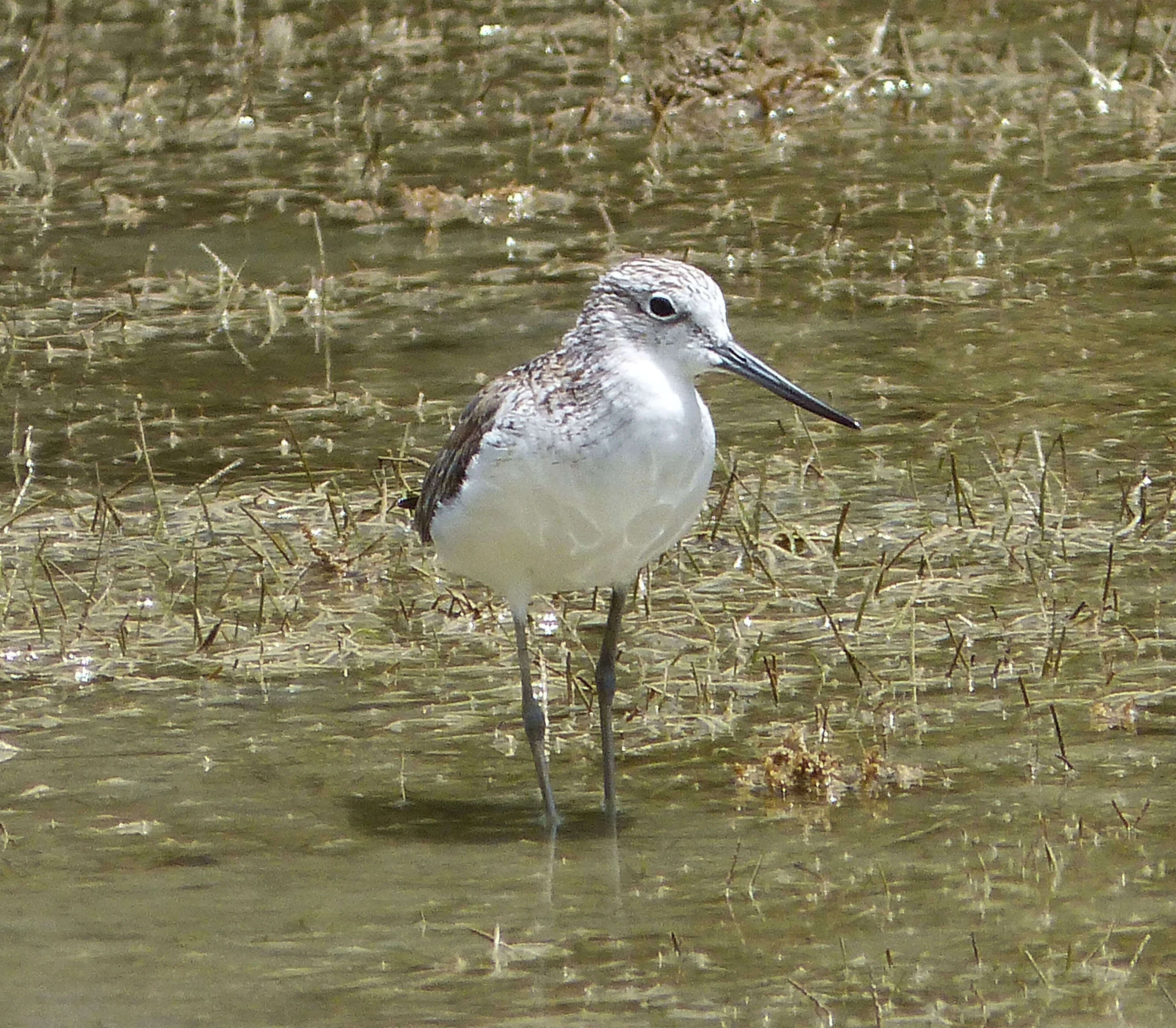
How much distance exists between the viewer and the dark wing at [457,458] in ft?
20.1

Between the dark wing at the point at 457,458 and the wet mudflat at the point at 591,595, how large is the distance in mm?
633

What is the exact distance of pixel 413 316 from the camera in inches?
415

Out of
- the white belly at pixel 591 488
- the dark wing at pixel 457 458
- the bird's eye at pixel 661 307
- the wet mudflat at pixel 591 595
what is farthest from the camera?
the dark wing at pixel 457 458

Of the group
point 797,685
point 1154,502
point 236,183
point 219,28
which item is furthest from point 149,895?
point 219,28

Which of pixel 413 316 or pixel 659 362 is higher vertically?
pixel 659 362

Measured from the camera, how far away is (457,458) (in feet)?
20.6

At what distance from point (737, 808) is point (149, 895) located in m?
1.46

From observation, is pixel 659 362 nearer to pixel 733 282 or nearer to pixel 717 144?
pixel 733 282

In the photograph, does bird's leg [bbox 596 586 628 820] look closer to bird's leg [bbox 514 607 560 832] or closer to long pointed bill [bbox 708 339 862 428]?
bird's leg [bbox 514 607 560 832]

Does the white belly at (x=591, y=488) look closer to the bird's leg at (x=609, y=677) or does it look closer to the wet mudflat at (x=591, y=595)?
the bird's leg at (x=609, y=677)

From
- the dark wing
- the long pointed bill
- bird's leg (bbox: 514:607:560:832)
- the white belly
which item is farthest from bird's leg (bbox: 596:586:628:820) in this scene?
the long pointed bill

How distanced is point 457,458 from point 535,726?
0.72 meters

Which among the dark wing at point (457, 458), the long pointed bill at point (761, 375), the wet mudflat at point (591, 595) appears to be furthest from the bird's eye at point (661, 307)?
the wet mudflat at point (591, 595)

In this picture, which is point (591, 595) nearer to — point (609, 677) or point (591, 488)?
point (609, 677)
